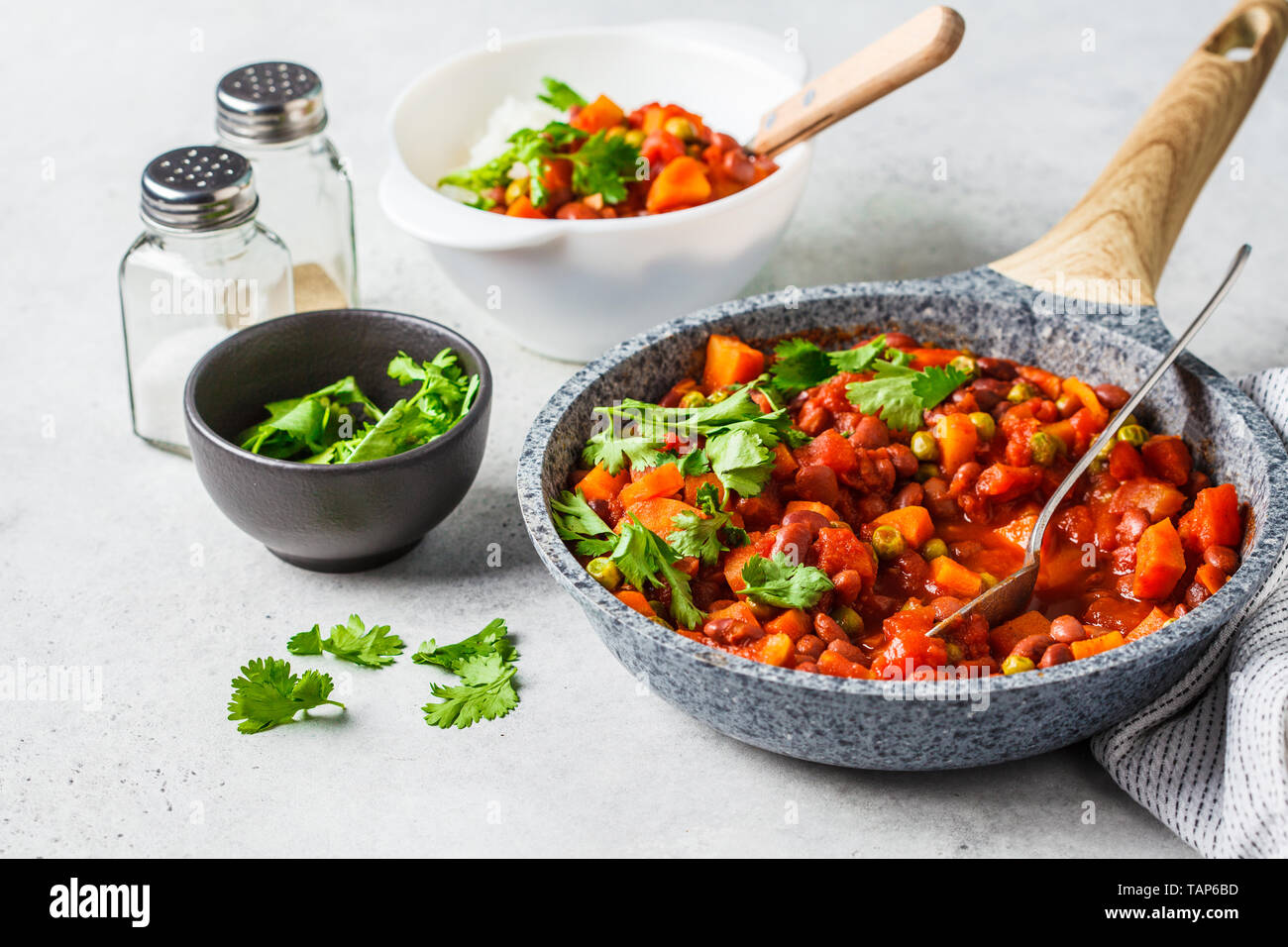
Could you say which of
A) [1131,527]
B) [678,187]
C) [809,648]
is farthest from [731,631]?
[678,187]

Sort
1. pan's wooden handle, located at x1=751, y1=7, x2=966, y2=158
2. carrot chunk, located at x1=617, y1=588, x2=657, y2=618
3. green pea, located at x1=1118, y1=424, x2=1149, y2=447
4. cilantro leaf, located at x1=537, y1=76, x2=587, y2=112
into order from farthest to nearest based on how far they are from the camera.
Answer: cilantro leaf, located at x1=537, y1=76, x2=587, y2=112 < pan's wooden handle, located at x1=751, y1=7, x2=966, y2=158 < green pea, located at x1=1118, y1=424, x2=1149, y2=447 < carrot chunk, located at x1=617, y1=588, x2=657, y2=618

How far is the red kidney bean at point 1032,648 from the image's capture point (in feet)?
7.54

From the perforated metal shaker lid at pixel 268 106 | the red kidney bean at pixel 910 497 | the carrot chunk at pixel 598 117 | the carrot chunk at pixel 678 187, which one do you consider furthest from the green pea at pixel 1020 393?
the perforated metal shaker lid at pixel 268 106

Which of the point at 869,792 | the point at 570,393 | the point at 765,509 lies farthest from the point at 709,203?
the point at 869,792

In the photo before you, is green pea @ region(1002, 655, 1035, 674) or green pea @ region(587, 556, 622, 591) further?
green pea @ region(587, 556, 622, 591)

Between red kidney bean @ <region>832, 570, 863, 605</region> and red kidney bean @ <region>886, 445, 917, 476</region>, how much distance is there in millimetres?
369

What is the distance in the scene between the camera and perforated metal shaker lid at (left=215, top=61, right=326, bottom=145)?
3.38m

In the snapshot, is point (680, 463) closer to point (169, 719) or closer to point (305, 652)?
point (305, 652)

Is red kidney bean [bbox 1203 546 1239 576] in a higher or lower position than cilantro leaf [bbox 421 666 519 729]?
higher

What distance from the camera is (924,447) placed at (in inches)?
109

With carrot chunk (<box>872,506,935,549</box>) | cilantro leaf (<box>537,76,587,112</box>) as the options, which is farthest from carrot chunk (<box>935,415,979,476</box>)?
cilantro leaf (<box>537,76,587,112</box>)

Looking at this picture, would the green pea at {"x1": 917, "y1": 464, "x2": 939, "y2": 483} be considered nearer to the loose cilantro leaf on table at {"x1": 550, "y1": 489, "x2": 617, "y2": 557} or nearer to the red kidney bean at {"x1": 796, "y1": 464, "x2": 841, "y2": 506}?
the red kidney bean at {"x1": 796, "y1": 464, "x2": 841, "y2": 506}

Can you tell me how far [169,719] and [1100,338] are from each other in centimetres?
201

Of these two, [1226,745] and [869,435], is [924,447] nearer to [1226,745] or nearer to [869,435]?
[869,435]
